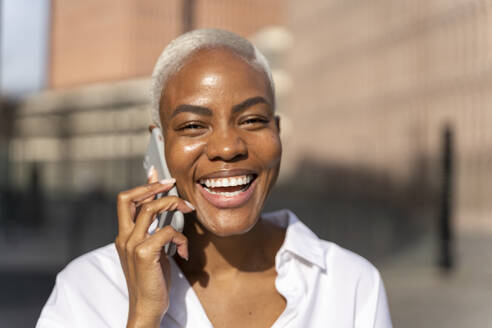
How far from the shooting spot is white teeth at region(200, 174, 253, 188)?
5.44 ft

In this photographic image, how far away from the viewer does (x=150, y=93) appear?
1868 millimetres

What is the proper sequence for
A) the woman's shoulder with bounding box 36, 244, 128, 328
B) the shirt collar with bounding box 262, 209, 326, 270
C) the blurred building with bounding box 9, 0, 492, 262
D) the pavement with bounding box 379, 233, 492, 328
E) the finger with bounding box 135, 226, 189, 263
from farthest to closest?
the blurred building with bounding box 9, 0, 492, 262
the pavement with bounding box 379, 233, 492, 328
the shirt collar with bounding box 262, 209, 326, 270
the woman's shoulder with bounding box 36, 244, 128, 328
the finger with bounding box 135, 226, 189, 263

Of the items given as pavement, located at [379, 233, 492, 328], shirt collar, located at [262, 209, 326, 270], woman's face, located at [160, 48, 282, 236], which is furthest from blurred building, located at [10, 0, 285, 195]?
woman's face, located at [160, 48, 282, 236]

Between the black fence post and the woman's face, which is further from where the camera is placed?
the black fence post

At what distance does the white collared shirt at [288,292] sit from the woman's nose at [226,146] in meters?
0.39

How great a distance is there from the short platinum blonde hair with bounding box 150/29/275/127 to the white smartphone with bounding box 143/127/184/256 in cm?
15

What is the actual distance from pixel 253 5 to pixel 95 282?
7784cm

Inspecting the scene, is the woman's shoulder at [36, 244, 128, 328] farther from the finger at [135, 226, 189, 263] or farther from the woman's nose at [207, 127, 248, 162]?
the woman's nose at [207, 127, 248, 162]

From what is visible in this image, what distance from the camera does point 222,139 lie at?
1631mm

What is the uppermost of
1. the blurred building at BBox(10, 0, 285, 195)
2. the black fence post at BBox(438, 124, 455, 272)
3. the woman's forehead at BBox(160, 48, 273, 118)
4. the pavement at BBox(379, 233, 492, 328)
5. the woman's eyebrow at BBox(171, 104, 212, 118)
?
the blurred building at BBox(10, 0, 285, 195)

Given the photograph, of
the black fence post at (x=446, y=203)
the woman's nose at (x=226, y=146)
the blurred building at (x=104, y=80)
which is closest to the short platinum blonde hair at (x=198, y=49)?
the woman's nose at (x=226, y=146)

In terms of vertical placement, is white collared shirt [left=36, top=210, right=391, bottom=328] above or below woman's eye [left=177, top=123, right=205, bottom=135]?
below

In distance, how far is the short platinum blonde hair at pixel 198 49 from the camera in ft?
5.59

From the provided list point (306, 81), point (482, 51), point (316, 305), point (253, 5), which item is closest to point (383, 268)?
point (316, 305)
